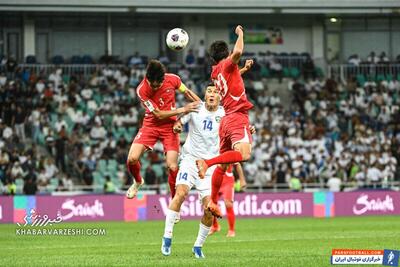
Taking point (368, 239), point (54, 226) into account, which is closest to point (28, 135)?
point (54, 226)

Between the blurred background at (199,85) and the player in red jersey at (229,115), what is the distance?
1970cm

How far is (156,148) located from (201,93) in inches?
200

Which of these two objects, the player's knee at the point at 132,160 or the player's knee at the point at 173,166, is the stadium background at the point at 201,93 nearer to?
the player's knee at the point at 132,160

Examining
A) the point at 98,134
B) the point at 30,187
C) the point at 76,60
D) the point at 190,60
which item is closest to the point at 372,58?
the point at 190,60

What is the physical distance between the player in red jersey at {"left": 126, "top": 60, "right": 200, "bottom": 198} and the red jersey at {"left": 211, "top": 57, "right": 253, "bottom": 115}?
0.57 metres

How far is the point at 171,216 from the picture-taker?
15859 mm

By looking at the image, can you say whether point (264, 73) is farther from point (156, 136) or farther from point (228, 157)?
point (228, 157)

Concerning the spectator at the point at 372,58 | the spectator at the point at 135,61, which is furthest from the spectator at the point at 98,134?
the spectator at the point at 372,58

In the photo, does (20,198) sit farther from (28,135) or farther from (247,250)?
(247,250)

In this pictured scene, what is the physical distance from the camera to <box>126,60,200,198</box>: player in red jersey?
1730cm

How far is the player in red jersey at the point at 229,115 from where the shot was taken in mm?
16375

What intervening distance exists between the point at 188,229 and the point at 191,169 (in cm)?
1050

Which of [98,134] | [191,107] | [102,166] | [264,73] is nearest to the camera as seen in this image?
[191,107]

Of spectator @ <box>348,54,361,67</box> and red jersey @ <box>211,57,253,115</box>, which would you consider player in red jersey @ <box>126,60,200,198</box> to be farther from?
spectator @ <box>348,54,361,67</box>
